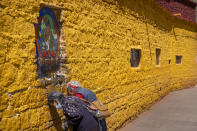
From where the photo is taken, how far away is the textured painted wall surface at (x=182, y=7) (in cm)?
1502

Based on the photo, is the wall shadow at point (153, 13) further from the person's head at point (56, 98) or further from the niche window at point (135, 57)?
the person's head at point (56, 98)

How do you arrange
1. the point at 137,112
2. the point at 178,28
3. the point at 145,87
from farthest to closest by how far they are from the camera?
the point at 178,28 → the point at 145,87 → the point at 137,112

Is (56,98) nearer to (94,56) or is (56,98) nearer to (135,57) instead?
(94,56)

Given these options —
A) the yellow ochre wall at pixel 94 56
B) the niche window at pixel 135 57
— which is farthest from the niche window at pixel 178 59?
the niche window at pixel 135 57

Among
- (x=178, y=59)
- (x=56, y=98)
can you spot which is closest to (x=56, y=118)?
(x=56, y=98)

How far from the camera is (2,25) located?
2.88 meters

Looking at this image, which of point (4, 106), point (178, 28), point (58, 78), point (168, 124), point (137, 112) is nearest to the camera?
point (4, 106)

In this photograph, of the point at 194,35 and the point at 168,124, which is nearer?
the point at 168,124

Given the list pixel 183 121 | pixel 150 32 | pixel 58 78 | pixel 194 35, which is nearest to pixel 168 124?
pixel 183 121

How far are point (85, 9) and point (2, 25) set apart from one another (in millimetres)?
2067

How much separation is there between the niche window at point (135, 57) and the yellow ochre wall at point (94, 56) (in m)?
0.18

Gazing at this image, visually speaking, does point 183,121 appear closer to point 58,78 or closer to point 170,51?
point 58,78

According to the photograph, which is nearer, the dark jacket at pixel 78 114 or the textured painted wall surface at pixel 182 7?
the dark jacket at pixel 78 114

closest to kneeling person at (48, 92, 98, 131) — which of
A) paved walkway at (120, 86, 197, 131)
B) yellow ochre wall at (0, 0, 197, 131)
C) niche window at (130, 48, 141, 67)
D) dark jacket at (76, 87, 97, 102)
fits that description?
dark jacket at (76, 87, 97, 102)
